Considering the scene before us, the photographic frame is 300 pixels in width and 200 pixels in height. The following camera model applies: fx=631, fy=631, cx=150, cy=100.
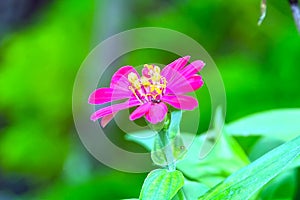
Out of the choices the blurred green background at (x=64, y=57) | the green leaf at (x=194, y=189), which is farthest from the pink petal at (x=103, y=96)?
the blurred green background at (x=64, y=57)

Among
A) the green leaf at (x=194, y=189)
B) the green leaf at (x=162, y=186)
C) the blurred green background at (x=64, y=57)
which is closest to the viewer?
the green leaf at (x=162, y=186)

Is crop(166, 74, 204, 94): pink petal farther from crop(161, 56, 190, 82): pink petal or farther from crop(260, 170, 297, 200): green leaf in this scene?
crop(260, 170, 297, 200): green leaf

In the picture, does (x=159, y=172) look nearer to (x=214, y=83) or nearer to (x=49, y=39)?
(x=214, y=83)

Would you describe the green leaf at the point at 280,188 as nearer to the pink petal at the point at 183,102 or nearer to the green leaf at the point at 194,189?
the green leaf at the point at 194,189

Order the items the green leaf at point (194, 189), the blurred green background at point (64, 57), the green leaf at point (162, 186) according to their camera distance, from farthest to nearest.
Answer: the blurred green background at point (64, 57) < the green leaf at point (194, 189) < the green leaf at point (162, 186)

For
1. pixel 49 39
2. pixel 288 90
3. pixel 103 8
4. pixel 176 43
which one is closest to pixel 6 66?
pixel 49 39

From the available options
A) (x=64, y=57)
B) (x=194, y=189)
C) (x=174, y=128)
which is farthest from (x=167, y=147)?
(x=64, y=57)
